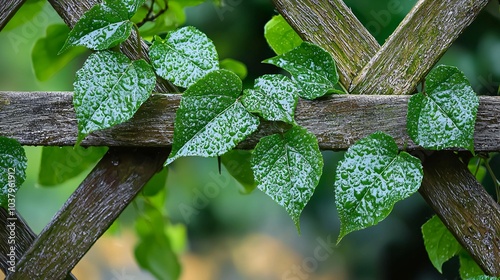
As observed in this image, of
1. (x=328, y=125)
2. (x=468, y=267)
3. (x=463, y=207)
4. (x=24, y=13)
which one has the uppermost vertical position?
(x=24, y=13)

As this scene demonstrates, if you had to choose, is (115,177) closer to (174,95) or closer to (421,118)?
(174,95)

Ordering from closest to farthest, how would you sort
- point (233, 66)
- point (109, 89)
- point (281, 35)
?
point (109, 89) < point (281, 35) < point (233, 66)

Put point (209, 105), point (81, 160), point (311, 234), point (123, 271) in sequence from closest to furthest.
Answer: point (209, 105) → point (81, 160) → point (311, 234) → point (123, 271)

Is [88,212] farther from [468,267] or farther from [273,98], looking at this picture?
[468,267]

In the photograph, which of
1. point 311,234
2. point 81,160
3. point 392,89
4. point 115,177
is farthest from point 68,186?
point 392,89

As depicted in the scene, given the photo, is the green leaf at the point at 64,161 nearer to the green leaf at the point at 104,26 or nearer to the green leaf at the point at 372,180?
the green leaf at the point at 104,26

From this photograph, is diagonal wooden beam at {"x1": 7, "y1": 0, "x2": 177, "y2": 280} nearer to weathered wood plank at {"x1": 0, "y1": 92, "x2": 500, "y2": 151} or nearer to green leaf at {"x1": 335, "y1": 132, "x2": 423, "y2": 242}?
weathered wood plank at {"x1": 0, "y1": 92, "x2": 500, "y2": 151}

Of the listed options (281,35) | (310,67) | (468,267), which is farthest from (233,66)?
(468,267)
